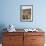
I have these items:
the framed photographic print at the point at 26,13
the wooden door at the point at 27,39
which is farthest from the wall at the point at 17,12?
the wooden door at the point at 27,39

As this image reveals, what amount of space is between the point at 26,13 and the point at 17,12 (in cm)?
30

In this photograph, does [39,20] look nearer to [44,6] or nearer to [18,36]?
[44,6]

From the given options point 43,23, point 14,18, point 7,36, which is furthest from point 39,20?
point 7,36

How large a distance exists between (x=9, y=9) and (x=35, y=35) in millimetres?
1238

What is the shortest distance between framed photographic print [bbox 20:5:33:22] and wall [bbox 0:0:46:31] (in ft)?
0.32

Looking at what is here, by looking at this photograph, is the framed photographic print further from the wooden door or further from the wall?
the wooden door

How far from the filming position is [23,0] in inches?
161

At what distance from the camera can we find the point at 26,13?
4145mm

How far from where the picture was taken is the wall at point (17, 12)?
4.09 metres

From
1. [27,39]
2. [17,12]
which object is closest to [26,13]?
[17,12]

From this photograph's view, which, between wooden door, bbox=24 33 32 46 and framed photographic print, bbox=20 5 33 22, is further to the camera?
framed photographic print, bbox=20 5 33 22

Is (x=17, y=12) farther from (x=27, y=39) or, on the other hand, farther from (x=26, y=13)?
(x=27, y=39)

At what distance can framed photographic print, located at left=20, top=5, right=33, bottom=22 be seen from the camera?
4.09m

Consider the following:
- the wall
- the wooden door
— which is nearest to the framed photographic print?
the wall
